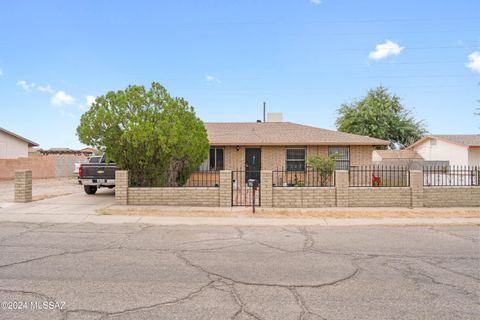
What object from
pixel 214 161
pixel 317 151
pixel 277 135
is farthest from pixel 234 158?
pixel 317 151

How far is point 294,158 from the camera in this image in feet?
63.2

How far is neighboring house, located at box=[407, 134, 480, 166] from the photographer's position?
104 ft

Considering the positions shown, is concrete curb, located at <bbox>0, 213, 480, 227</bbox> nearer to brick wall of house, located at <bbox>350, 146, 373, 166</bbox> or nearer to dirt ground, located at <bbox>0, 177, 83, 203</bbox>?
dirt ground, located at <bbox>0, 177, 83, 203</bbox>

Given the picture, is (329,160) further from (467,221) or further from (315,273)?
(315,273)

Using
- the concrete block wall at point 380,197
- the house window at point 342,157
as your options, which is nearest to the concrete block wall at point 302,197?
the concrete block wall at point 380,197

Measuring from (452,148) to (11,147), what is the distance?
4540 centimetres

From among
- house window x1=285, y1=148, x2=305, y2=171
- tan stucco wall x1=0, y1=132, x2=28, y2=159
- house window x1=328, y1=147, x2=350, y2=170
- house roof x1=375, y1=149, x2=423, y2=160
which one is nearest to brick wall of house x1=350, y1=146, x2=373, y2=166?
house window x1=328, y1=147, x2=350, y2=170

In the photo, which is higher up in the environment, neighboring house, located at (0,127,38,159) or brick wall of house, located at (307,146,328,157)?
neighboring house, located at (0,127,38,159)

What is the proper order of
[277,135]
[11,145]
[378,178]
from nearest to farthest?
[378,178], [277,135], [11,145]

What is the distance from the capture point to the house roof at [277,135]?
1858cm

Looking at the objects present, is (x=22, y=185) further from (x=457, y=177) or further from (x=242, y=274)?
(x=457, y=177)

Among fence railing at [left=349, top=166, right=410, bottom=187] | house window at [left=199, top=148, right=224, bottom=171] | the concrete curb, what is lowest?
the concrete curb

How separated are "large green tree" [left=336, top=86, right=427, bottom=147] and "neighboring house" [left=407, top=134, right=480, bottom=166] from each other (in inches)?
77.1

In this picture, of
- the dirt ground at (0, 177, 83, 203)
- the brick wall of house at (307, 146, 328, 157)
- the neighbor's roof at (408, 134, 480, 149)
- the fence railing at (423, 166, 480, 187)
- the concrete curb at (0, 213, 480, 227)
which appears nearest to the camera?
the concrete curb at (0, 213, 480, 227)
